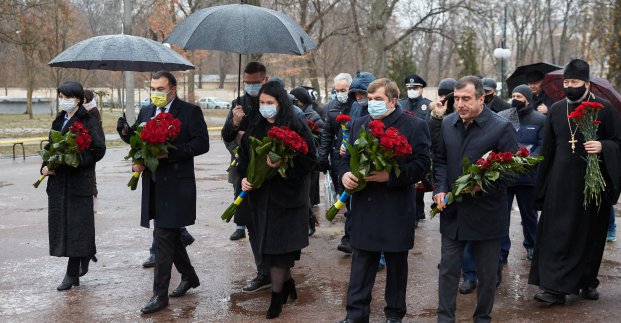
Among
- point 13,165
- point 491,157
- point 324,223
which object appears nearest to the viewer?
point 491,157

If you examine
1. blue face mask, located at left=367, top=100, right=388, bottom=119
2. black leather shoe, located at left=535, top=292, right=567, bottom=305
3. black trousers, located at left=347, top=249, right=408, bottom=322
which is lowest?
black leather shoe, located at left=535, top=292, right=567, bottom=305

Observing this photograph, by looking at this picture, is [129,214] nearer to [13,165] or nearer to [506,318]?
[506,318]

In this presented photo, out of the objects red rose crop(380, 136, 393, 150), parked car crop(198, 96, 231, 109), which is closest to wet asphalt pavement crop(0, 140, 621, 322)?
red rose crop(380, 136, 393, 150)

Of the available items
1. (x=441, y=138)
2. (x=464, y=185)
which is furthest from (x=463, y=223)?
(x=441, y=138)

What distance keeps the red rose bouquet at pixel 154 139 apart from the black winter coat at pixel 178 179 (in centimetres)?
15

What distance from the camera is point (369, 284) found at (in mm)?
5508

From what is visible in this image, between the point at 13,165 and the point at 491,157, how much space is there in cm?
1562

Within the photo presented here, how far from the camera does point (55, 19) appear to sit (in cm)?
3459

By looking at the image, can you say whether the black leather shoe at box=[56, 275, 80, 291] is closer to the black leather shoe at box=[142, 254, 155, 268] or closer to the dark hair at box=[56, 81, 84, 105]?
the black leather shoe at box=[142, 254, 155, 268]

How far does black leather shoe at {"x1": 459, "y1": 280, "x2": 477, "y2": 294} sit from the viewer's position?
659 cm

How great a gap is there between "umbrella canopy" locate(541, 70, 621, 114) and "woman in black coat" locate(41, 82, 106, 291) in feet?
15.7

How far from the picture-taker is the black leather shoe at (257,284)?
669 centimetres

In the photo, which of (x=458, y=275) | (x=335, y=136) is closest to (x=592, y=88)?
(x=458, y=275)

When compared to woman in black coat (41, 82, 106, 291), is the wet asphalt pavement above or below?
below
